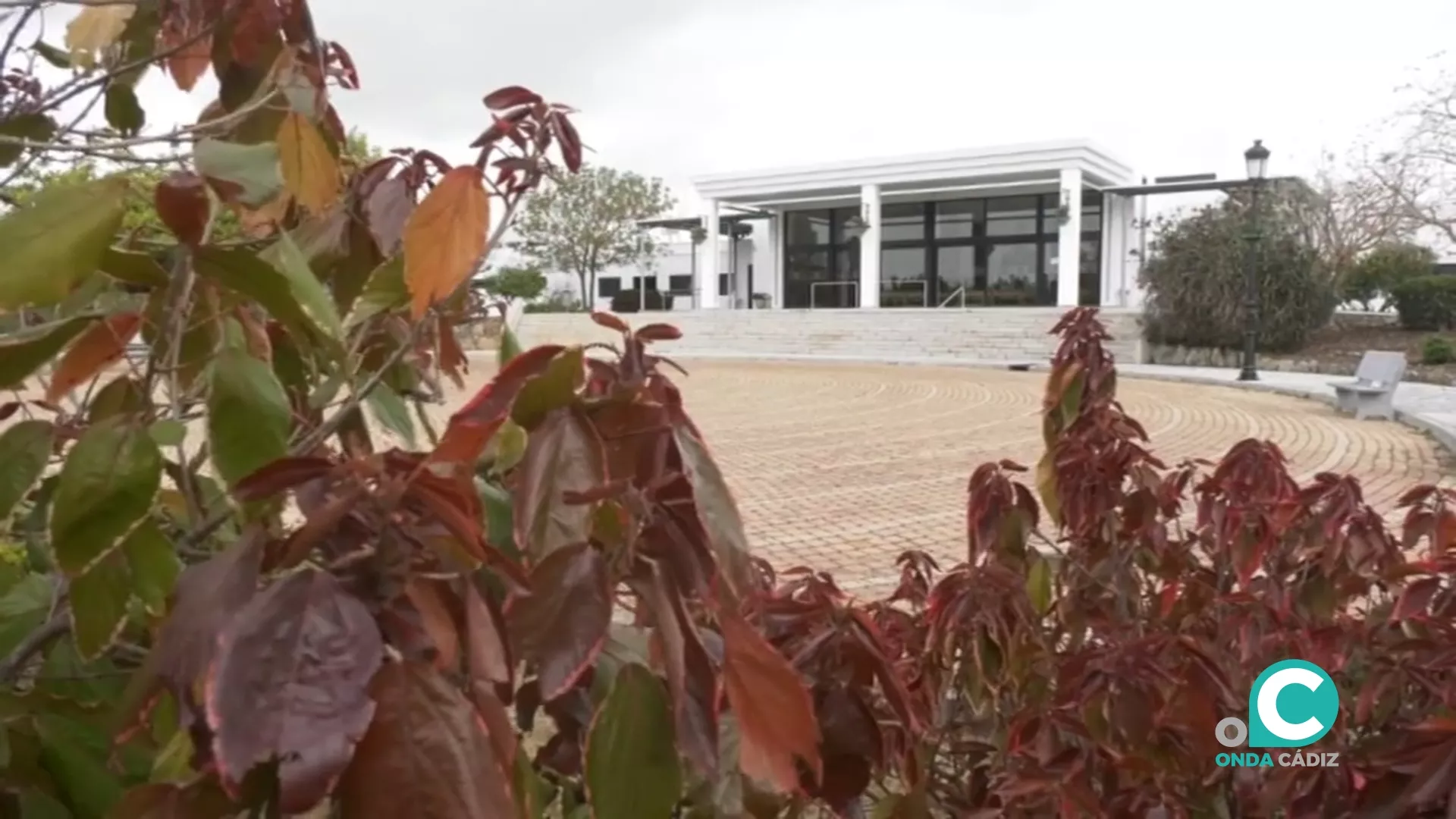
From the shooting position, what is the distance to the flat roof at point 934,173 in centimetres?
3094

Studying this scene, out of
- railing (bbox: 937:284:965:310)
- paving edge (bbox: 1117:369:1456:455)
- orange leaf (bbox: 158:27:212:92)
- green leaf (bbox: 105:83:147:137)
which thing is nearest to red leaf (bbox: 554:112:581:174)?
orange leaf (bbox: 158:27:212:92)

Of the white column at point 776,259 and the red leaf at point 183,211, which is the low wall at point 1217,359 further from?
the red leaf at point 183,211

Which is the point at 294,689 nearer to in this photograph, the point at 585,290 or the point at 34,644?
the point at 34,644

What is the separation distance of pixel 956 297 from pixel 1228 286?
12.7 m

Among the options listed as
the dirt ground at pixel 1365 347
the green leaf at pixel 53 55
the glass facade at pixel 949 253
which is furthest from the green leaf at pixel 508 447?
the glass facade at pixel 949 253

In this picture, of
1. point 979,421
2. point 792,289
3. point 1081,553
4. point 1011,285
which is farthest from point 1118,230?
point 1081,553

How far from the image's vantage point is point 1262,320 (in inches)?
906

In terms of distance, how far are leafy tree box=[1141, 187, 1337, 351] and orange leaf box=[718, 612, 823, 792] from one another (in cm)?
2415

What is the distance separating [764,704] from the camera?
0.64 meters

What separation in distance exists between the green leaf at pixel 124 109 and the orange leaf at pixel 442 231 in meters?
0.96

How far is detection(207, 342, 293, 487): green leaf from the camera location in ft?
2.42

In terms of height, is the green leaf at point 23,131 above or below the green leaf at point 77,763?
above

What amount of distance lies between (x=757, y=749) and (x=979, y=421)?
1173cm

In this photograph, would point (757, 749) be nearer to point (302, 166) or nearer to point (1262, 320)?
point (302, 166)
